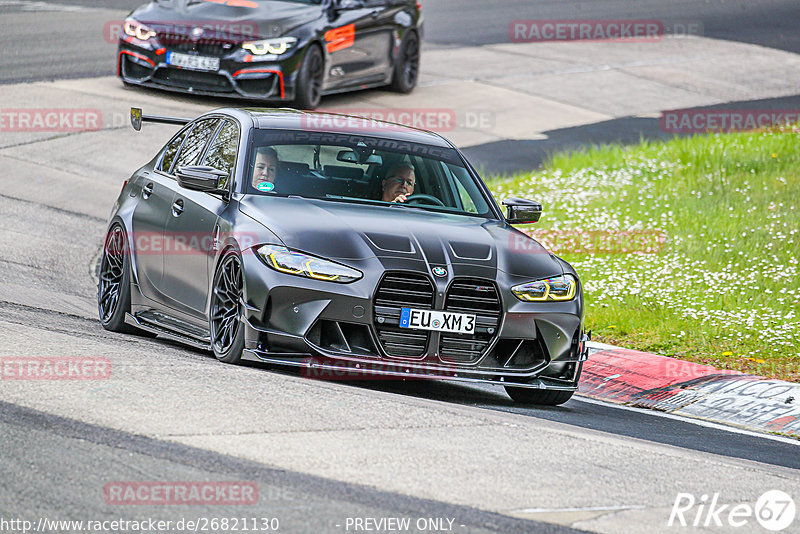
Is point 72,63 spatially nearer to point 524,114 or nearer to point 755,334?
point 524,114

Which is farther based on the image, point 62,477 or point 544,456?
point 544,456

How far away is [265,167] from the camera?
8.77 metres

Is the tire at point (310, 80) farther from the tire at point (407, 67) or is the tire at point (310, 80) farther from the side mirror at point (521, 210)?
the side mirror at point (521, 210)

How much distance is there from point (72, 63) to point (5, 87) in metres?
2.33

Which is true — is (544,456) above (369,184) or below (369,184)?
below

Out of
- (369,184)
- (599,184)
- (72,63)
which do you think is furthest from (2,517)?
(72,63)

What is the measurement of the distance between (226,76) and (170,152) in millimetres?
7828

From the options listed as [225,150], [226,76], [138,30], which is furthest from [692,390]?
[138,30]

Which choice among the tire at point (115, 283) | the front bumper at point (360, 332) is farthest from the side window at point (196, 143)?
the front bumper at point (360, 332)

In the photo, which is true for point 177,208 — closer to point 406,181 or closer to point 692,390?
point 406,181

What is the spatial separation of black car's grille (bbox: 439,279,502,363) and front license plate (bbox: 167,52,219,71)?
10526 mm

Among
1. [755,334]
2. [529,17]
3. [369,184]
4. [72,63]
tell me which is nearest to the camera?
[369,184]

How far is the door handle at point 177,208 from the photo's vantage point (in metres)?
9.01

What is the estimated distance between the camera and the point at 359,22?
19422mm
